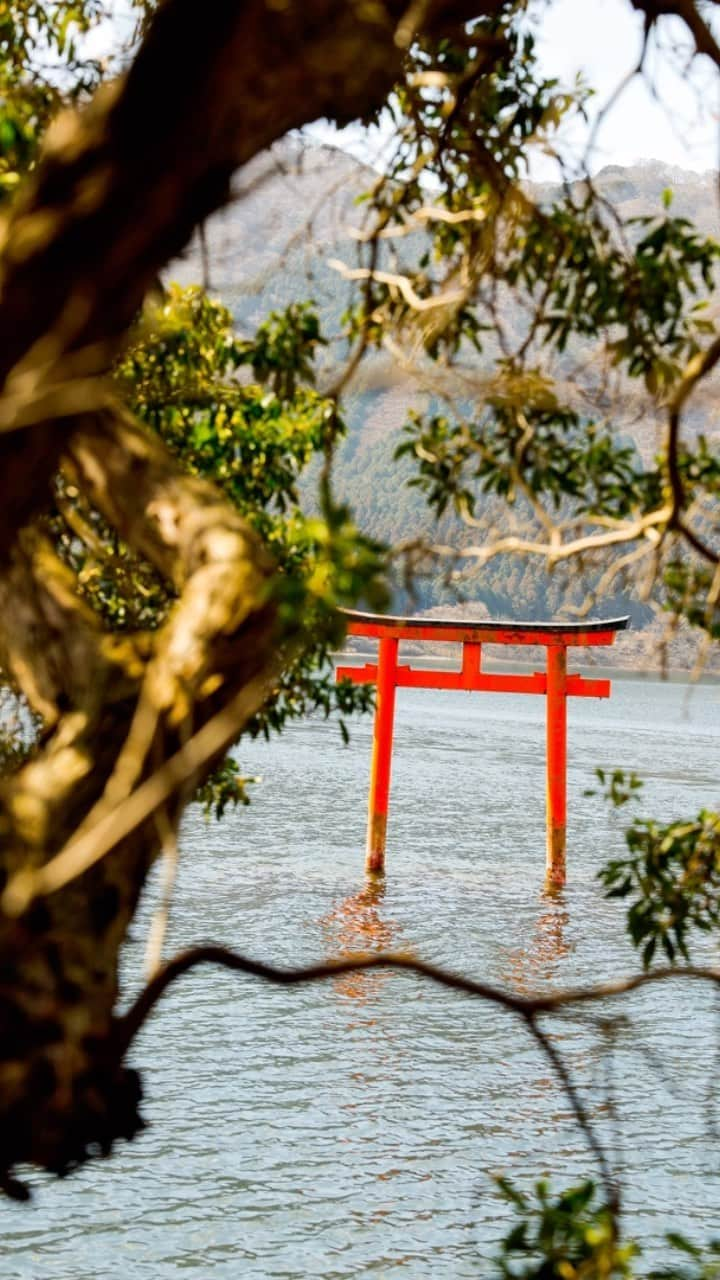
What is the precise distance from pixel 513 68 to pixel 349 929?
2098cm

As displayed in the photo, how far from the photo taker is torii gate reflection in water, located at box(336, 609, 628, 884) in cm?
2431

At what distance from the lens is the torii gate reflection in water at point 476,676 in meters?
24.3

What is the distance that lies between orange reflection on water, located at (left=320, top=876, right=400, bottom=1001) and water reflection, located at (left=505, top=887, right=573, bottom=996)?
6.34 ft

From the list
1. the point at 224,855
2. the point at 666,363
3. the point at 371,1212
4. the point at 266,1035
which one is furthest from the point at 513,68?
the point at 224,855

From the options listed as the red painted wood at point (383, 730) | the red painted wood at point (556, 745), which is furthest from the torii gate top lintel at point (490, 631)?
the red painted wood at point (556, 745)

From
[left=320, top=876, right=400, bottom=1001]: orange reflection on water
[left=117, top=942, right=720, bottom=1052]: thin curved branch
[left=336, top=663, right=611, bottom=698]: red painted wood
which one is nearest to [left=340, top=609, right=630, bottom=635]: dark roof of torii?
[left=336, top=663, right=611, bottom=698]: red painted wood

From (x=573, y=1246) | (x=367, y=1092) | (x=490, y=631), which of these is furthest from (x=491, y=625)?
(x=573, y=1246)

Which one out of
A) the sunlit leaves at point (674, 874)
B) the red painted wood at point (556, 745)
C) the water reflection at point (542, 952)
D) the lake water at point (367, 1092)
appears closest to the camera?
the sunlit leaves at point (674, 874)

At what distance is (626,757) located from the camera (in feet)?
228

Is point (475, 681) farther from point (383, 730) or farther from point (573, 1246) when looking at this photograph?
point (573, 1246)

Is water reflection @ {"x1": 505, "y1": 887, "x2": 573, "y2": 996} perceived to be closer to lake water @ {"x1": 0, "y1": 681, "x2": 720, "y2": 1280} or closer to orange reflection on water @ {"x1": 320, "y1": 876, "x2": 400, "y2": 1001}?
lake water @ {"x1": 0, "y1": 681, "x2": 720, "y2": 1280}

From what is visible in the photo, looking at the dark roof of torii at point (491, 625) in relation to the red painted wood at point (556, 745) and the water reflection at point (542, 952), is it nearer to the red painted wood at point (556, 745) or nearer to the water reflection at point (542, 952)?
the red painted wood at point (556, 745)

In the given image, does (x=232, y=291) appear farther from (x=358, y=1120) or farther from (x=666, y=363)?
(x=358, y=1120)

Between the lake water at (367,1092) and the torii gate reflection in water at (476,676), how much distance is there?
224 cm
